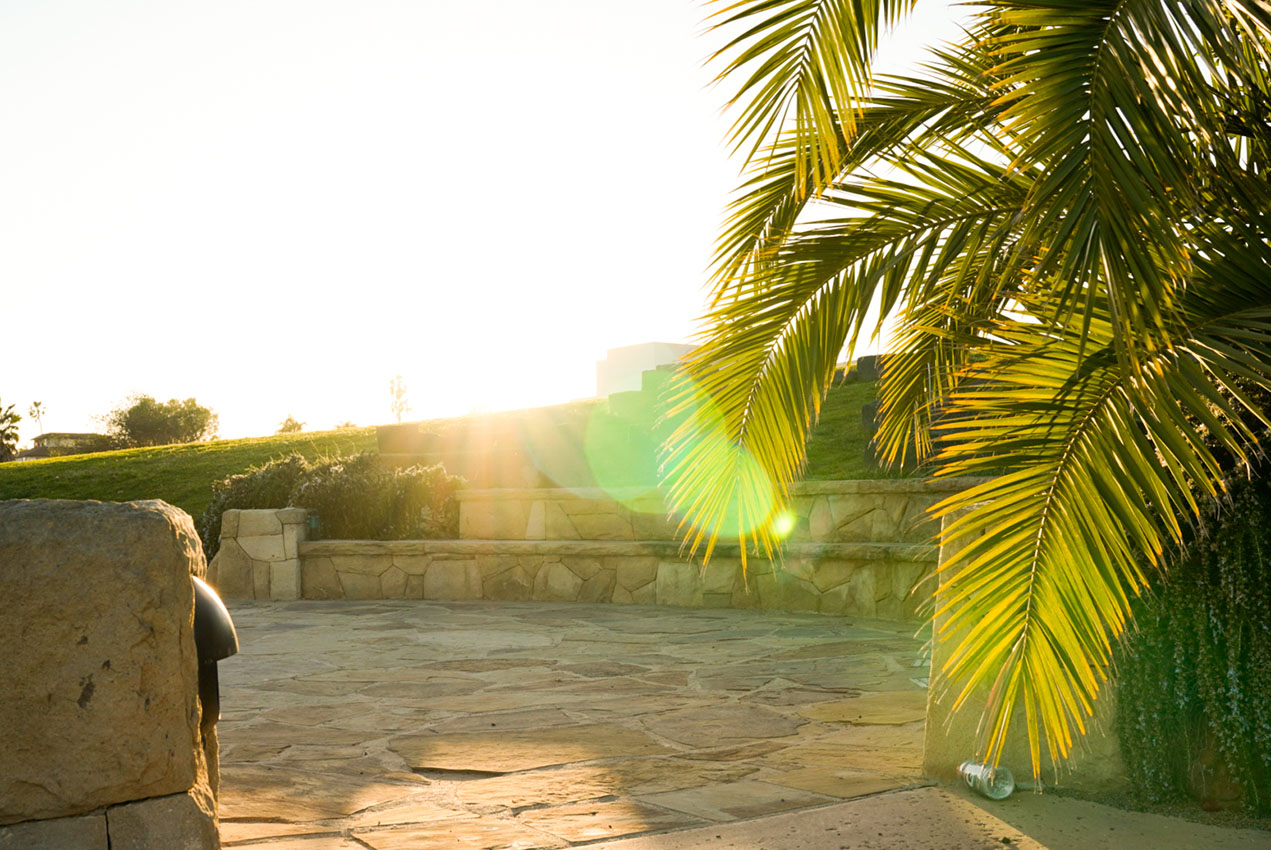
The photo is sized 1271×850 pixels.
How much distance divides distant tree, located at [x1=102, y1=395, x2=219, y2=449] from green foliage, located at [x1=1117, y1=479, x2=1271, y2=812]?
45198 mm

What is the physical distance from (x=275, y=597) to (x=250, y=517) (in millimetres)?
844

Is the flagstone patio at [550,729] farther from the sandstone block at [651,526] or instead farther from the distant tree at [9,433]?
the distant tree at [9,433]

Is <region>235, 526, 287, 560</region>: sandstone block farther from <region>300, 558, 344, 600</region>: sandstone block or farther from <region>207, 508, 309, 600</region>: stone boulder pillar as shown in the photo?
<region>300, 558, 344, 600</region>: sandstone block

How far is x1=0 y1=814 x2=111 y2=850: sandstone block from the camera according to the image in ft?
7.07

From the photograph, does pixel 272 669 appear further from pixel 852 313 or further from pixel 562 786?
pixel 852 313

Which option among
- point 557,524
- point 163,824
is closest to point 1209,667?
point 163,824

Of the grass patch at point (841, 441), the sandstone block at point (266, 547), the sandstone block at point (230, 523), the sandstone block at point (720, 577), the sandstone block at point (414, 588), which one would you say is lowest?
the sandstone block at point (414, 588)

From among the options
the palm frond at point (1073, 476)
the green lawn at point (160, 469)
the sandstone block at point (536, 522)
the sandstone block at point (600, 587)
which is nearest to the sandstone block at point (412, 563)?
the sandstone block at point (536, 522)

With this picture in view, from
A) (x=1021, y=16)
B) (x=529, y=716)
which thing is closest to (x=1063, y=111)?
(x=1021, y=16)

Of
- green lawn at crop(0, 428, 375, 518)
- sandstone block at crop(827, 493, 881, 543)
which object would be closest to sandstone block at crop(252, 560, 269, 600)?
sandstone block at crop(827, 493, 881, 543)

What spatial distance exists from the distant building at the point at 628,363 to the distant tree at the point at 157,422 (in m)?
27.7

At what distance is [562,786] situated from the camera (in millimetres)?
3682

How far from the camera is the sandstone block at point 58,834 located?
7.07 feet

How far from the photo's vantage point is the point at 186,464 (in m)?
23.0
